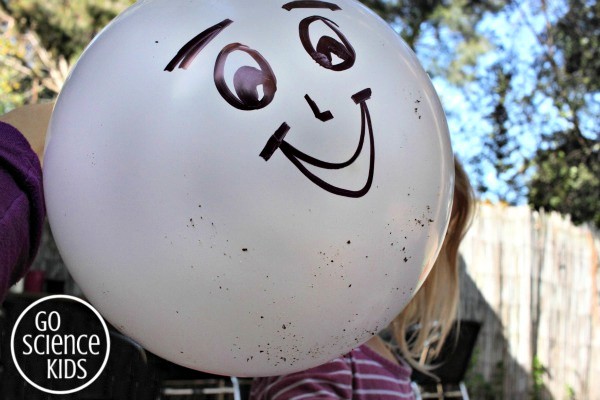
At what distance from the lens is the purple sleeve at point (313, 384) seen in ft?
4.94

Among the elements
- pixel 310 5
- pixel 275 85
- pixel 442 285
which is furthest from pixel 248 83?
pixel 442 285

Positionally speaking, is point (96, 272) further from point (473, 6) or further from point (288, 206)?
point (473, 6)

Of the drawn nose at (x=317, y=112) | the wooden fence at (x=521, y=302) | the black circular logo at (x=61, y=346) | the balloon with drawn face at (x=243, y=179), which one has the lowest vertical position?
the wooden fence at (x=521, y=302)

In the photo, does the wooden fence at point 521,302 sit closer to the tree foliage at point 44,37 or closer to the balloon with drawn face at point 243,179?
the tree foliage at point 44,37

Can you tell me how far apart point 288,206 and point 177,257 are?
113 millimetres

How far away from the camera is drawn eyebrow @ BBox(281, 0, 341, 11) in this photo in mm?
796

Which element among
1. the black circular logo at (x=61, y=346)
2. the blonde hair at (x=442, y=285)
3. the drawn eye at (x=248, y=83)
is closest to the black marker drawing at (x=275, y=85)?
the drawn eye at (x=248, y=83)

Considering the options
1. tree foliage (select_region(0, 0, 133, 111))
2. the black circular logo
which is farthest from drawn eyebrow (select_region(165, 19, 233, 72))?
tree foliage (select_region(0, 0, 133, 111))

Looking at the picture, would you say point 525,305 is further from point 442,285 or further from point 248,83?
point 248,83

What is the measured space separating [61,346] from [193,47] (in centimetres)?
87

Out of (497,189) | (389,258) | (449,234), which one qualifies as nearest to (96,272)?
(389,258)

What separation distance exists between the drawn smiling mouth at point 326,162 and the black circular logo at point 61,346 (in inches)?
31.2

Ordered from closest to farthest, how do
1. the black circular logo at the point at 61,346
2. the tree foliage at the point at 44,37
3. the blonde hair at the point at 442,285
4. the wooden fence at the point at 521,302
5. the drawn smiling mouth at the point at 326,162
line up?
the drawn smiling mouth at the point at 326,162 < the black circular logo at the point at 61,346 < the blonde hair at the point at 442,285 < the wooden fence at the point at 521,302 < the tree foliage at the point at 44,37

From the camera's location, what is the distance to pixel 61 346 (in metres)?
1.44
